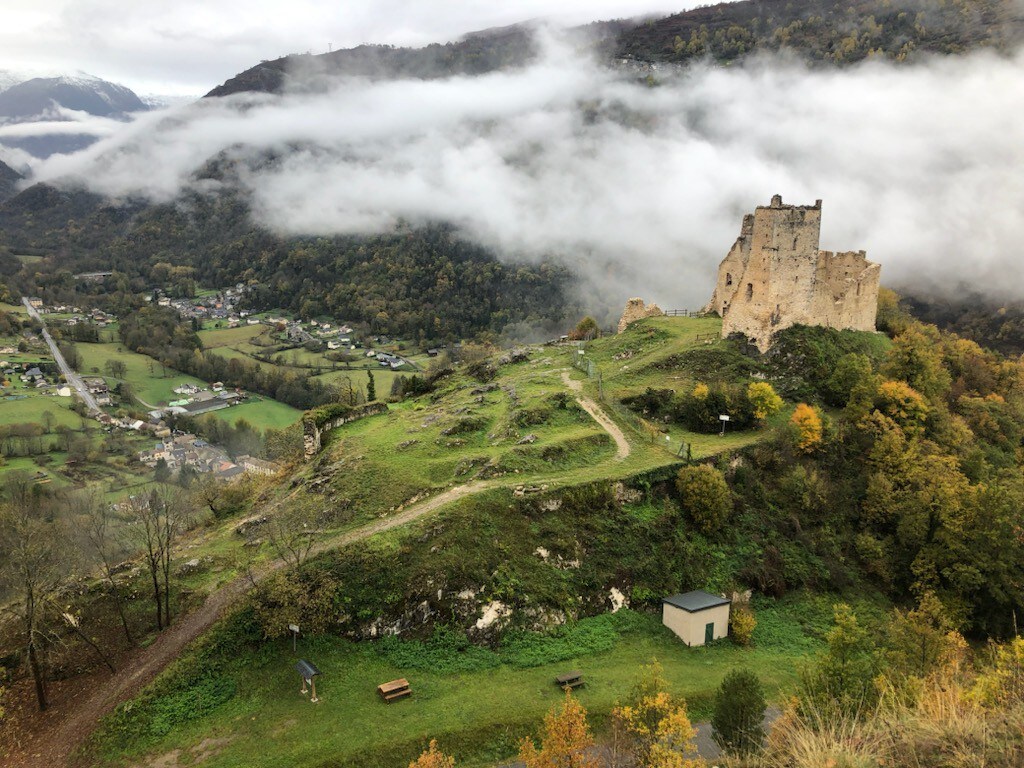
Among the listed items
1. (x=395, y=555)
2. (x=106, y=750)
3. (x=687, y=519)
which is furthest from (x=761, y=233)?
(x=106, y=750)

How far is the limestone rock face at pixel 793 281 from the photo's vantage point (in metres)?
48.4

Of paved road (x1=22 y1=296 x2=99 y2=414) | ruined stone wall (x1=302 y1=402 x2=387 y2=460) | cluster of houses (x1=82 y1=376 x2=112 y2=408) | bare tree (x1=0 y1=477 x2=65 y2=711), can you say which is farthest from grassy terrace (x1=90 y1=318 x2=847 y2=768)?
cluster of houses (x1=82 y1=376 x2=112 y2=408)

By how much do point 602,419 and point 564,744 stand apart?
26344 millimetres

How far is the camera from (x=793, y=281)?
4991 cm

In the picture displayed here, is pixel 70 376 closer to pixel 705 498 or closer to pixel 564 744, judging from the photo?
pixel 705 498

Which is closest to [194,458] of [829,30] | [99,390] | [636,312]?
[99,390]

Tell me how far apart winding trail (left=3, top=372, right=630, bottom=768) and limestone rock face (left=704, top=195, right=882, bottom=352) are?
28213 millimetres

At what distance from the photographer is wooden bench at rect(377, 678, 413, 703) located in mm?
25391

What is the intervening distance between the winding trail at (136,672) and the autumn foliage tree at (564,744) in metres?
13.4

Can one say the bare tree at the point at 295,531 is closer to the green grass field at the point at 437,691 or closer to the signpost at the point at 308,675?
the green grass field at the point at 437,691

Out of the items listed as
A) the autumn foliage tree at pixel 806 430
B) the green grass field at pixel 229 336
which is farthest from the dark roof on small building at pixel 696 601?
the green grass field at pixel 229 336

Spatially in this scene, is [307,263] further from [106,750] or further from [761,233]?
[106,750]

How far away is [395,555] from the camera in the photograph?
98.7ft

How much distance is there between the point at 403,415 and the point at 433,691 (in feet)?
82.5
